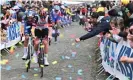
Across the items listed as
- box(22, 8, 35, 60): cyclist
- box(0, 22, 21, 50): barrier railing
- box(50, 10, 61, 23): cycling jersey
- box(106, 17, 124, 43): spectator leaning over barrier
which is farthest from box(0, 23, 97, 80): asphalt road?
box(50, 10, 61, 23): cycling jersey

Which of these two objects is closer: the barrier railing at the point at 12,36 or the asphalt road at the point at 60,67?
the asphalt road at the point at 60,67

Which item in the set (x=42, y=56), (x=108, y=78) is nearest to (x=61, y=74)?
(x=42, y=56)

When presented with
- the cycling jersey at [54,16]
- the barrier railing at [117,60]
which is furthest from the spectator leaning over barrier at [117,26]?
the cycling jersey at [54,16]

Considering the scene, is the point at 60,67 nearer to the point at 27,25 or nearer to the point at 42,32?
the point at 27,25

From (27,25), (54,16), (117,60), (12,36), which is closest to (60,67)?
(27,25)

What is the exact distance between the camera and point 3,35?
599 inches

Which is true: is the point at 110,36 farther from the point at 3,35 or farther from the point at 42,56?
the point at 3,35

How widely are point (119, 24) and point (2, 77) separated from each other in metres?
3.50

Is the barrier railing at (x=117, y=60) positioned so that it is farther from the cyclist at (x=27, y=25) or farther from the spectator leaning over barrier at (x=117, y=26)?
the cyclist at (x=27, y=25)

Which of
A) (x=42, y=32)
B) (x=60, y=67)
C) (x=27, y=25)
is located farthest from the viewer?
(x=60, y=67)

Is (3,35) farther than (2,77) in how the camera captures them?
Yes

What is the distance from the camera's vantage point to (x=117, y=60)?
31.3ft

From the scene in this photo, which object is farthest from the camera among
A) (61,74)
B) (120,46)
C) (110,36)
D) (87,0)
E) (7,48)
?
(87,0)

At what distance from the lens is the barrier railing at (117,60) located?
853 centimetres
